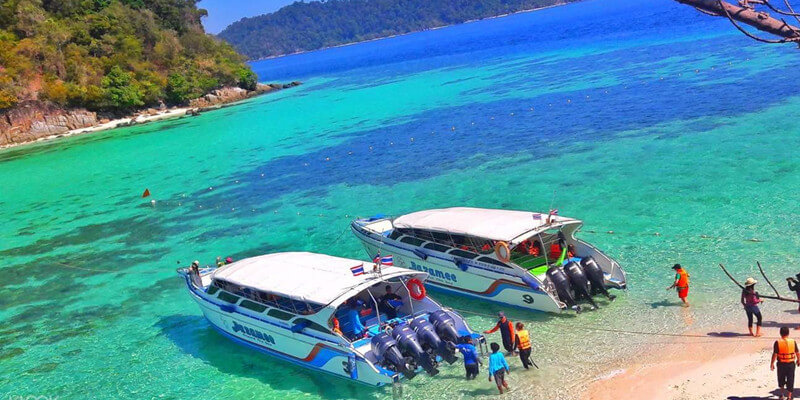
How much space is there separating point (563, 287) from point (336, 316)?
577 centimetres

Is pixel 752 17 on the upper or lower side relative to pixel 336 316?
upper

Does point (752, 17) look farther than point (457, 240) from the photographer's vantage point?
No

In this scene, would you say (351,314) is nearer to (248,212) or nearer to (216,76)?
(248,212)

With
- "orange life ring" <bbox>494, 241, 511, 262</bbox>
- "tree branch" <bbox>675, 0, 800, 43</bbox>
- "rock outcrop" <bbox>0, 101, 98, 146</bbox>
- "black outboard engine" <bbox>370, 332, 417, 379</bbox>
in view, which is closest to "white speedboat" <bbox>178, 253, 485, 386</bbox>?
"black outboard engine" <bbox>370, 332, 417, 379</bbox>

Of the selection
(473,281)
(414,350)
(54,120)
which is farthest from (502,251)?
(54,120)

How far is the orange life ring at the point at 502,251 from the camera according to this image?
55.1 ft

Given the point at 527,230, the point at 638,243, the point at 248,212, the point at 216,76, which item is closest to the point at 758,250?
the point at 638,243

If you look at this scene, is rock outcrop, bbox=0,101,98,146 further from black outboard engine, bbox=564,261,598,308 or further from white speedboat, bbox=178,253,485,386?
black outboard engine, bbox=564,261,598,308

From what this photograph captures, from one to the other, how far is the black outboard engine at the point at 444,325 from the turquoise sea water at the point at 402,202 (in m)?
0.76

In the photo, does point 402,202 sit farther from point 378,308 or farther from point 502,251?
point 378,308

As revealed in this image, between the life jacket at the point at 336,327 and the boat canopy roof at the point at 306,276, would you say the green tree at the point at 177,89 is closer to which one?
the boat canopy roof at the point at 306,276

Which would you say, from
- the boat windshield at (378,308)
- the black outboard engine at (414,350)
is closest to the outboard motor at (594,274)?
the boat windshield at (378,308)

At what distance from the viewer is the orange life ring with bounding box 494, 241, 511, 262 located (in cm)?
1678

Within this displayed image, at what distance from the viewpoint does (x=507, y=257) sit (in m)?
16.8
